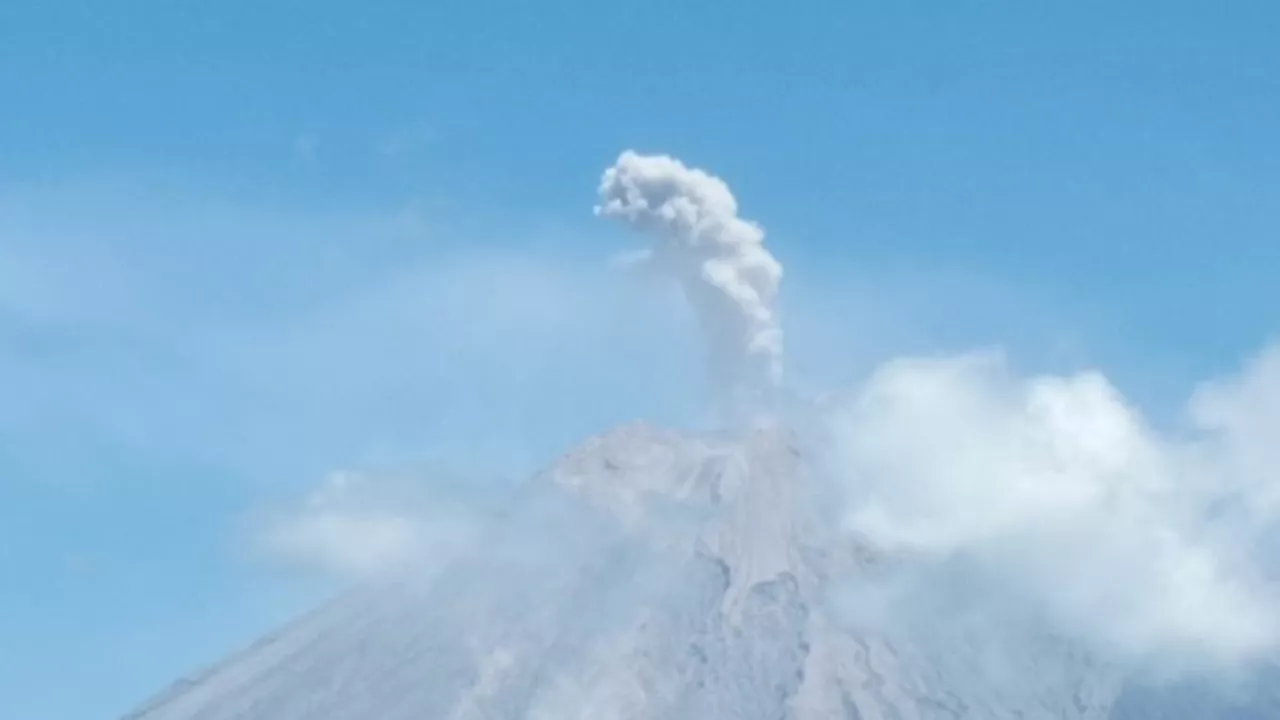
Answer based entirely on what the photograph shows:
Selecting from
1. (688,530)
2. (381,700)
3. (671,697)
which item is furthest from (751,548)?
(381,700)

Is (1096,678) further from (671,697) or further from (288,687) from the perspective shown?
(288,687)

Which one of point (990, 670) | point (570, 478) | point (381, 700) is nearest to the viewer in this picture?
point (381, 700)

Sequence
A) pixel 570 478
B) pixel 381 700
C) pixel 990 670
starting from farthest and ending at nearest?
1. pixel 570 478
2. pixel 990 670
3. pixel 381 700

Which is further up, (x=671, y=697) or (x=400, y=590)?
(x=400, y=590)
